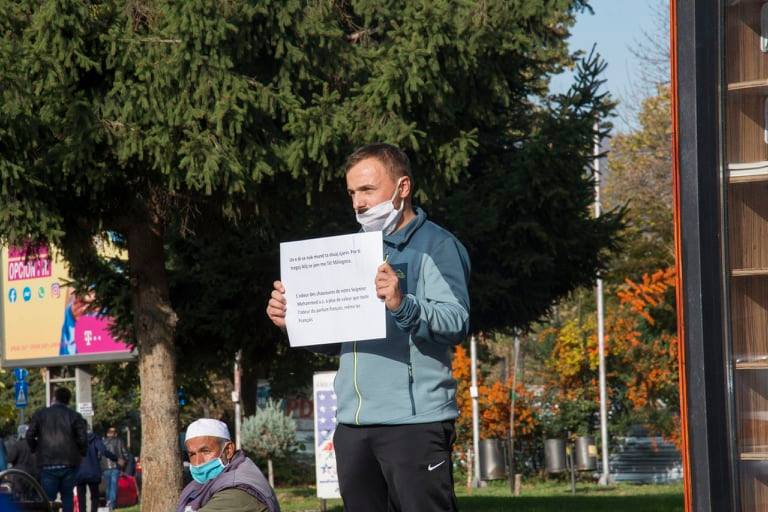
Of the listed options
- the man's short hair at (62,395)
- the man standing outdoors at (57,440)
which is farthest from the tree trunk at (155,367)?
the man's short hair at (62,395)

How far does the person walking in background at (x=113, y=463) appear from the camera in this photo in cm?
2423

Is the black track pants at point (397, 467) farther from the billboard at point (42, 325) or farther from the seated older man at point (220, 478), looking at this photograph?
the billboard at point (42, 325)

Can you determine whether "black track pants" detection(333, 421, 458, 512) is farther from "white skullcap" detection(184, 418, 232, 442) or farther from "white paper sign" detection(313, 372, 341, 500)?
"white paper sign" detection(313, 372, 341, 500)

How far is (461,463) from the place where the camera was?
41562 mm

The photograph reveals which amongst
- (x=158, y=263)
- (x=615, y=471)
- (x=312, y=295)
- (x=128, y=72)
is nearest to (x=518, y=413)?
(x=615, y=471)

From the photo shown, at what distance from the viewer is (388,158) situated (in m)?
4.73

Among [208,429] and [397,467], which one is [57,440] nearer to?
[208,429]

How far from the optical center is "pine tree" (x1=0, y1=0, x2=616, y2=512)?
1247 cm

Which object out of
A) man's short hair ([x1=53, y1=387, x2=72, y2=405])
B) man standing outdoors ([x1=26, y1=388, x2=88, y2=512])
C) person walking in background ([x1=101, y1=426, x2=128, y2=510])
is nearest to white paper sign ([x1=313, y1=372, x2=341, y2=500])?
man standing outdoors ([x1=26, y1=388, x2=88, y2=512])

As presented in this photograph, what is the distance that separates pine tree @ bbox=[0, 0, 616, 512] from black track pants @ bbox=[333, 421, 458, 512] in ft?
26.2

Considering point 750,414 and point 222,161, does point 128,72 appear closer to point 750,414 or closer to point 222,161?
point 222,161

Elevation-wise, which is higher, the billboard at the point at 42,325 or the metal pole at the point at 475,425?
the billboard at the point at 42,325

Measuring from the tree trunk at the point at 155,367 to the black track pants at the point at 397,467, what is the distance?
34.5 ft

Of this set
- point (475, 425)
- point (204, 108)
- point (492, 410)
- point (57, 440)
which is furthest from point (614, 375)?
point (204, 108)
